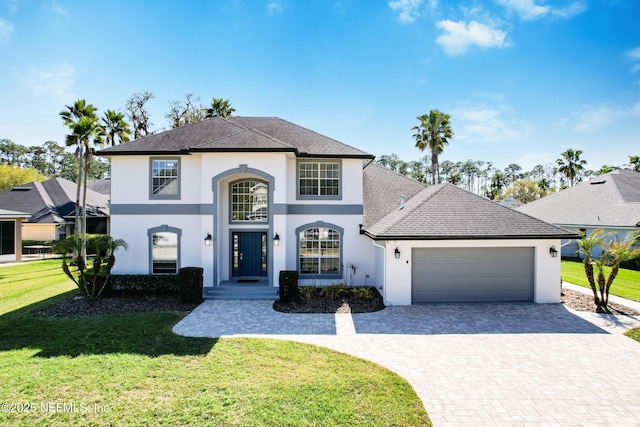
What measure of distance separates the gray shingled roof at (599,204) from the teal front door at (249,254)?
79.0 feet

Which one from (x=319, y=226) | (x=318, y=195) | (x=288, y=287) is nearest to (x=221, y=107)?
(x=318, y=195)

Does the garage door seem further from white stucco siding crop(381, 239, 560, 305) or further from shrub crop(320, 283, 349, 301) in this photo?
shrub crop(320, 283, 349, 301)

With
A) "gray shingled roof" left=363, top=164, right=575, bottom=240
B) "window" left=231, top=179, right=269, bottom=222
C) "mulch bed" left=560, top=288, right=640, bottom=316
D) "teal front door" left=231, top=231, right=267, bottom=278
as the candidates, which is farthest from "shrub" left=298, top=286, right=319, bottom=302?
"mulch bed" left=560, top=288, right=640, bottom=316

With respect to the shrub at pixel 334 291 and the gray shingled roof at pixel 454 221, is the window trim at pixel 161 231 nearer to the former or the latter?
the shrub at pixel 334 291

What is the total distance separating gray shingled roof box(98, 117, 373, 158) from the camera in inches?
498

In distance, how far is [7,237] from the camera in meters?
21.7

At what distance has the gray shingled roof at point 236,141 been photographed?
41.5ft

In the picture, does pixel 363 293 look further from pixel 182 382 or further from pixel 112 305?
pixel 112 305

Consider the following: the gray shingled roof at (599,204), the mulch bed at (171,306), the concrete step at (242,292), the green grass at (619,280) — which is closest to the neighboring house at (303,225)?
the concrete step at (242,292)

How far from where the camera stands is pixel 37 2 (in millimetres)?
10836

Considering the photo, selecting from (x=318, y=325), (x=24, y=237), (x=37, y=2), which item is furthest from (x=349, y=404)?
(x=24, y=237)

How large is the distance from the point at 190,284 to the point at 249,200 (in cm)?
453

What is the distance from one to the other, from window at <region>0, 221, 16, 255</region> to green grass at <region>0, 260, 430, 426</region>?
17.9 metres

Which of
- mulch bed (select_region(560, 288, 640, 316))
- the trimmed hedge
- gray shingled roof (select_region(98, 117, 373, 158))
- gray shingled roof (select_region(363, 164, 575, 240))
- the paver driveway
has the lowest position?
the paver driveway
